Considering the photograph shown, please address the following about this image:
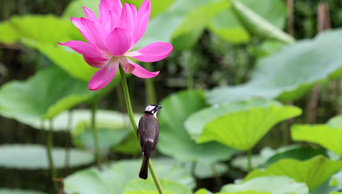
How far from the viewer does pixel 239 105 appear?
1000 mm

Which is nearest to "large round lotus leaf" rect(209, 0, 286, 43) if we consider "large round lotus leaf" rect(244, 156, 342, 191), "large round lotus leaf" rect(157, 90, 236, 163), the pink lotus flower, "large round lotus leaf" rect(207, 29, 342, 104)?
"large round lotus leaf" rect(207, 29, 342, 104)

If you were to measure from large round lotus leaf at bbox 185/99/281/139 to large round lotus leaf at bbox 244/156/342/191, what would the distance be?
0.17m

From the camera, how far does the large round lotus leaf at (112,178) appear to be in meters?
0.81

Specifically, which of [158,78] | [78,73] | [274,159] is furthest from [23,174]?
[158,78]

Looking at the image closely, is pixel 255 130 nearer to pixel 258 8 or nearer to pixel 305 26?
pixel 258 8

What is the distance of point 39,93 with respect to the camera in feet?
4.30

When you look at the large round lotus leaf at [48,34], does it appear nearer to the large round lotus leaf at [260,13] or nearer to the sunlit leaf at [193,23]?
the sunlit leaf at [193,23]

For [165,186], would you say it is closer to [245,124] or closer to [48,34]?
[245,124]

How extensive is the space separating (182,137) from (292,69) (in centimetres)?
38

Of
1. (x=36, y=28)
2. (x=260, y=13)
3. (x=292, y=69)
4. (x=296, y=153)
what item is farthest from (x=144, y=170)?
(x=260, y=13)

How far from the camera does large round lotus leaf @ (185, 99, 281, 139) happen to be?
2.88 ft

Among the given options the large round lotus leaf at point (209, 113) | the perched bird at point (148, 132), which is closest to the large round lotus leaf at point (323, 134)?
the large round lotus leaf at point (209, 113)

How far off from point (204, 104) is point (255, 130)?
455 millimetres

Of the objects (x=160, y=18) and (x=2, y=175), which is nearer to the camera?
(x=160, y=18)
